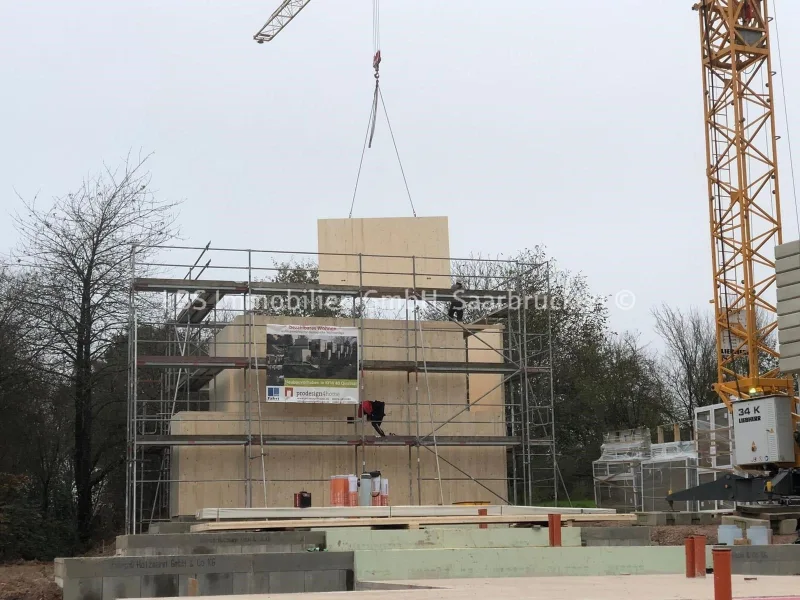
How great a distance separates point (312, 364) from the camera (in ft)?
83.0

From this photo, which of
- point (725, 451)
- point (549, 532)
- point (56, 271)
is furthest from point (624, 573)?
point (56, 271)

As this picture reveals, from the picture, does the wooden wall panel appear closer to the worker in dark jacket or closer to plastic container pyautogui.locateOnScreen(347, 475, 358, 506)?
the worker in dark jacket

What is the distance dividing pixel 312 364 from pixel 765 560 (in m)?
12.9

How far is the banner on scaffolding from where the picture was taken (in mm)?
25047

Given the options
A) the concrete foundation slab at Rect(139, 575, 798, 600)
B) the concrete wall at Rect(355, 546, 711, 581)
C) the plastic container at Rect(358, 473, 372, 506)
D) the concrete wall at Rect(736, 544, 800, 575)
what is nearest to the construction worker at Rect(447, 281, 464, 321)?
the plastic container at Rect(358, 473, 372, 506)

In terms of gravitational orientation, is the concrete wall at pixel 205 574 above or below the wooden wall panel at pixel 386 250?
below

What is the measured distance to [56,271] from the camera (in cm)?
3281

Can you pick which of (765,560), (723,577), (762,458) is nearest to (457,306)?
(762,458)

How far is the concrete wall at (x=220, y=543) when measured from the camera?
17047 millimetres

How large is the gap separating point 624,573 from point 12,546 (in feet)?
66.9

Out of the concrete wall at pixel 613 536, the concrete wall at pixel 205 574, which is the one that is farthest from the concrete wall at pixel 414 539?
the concrete wall at pixel 205 574

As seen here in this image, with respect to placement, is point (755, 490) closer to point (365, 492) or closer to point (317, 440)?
point (365, 492)

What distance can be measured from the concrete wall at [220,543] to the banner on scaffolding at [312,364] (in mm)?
7500

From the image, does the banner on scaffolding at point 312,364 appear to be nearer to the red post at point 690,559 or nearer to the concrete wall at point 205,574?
the concrete wall at point 205,574
